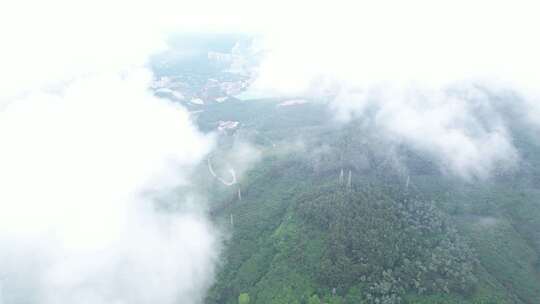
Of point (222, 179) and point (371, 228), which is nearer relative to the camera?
point (371, 228)

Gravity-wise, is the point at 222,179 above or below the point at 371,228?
below

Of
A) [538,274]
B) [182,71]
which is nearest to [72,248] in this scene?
[538,274]

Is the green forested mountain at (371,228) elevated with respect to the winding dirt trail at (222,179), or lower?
elevated

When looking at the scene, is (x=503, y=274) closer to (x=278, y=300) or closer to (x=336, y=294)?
(x=336, y=294)

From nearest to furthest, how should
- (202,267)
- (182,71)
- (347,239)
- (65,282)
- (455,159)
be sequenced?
(347,239)
(65,282)
(202,267)
(455,159)
(182,71)

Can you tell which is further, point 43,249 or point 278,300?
point 43,249

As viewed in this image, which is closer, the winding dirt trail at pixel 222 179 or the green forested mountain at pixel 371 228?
the green forested mountain at pixel 371 228

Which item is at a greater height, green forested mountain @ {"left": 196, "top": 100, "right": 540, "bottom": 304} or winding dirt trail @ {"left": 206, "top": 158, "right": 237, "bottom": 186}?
green forested mountain @ {"left": 196, "top": 100, "right": 540, "bottom": 304}

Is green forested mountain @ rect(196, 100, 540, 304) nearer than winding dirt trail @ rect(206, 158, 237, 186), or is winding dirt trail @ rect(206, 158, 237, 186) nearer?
green forested mountain @ rect(196, 100, 540, 304)
